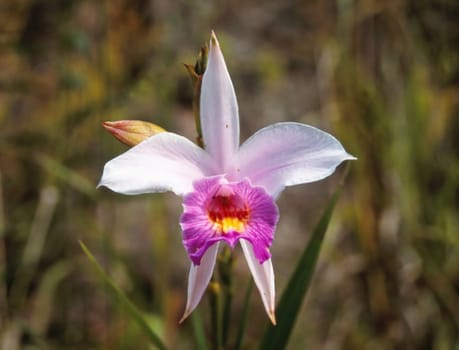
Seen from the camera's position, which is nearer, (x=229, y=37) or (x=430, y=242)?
(x=430, y=242)

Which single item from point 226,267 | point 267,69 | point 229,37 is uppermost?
point 229,37

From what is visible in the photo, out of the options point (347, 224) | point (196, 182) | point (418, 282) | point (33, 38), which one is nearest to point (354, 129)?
point (347, 224)

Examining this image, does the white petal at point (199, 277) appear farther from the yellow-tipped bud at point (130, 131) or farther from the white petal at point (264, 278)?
the yellow-tipped bud at point (130, 131)

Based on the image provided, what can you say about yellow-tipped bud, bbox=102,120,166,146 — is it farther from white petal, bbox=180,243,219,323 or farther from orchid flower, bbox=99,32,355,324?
white petal, bbox=180,243,219,323

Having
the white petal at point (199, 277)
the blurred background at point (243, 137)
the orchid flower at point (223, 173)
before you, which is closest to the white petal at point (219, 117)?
the orchid flower at point (223, 173)

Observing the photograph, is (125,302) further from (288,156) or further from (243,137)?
(243,137)

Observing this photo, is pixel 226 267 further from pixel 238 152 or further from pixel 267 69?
pixel 267 69
